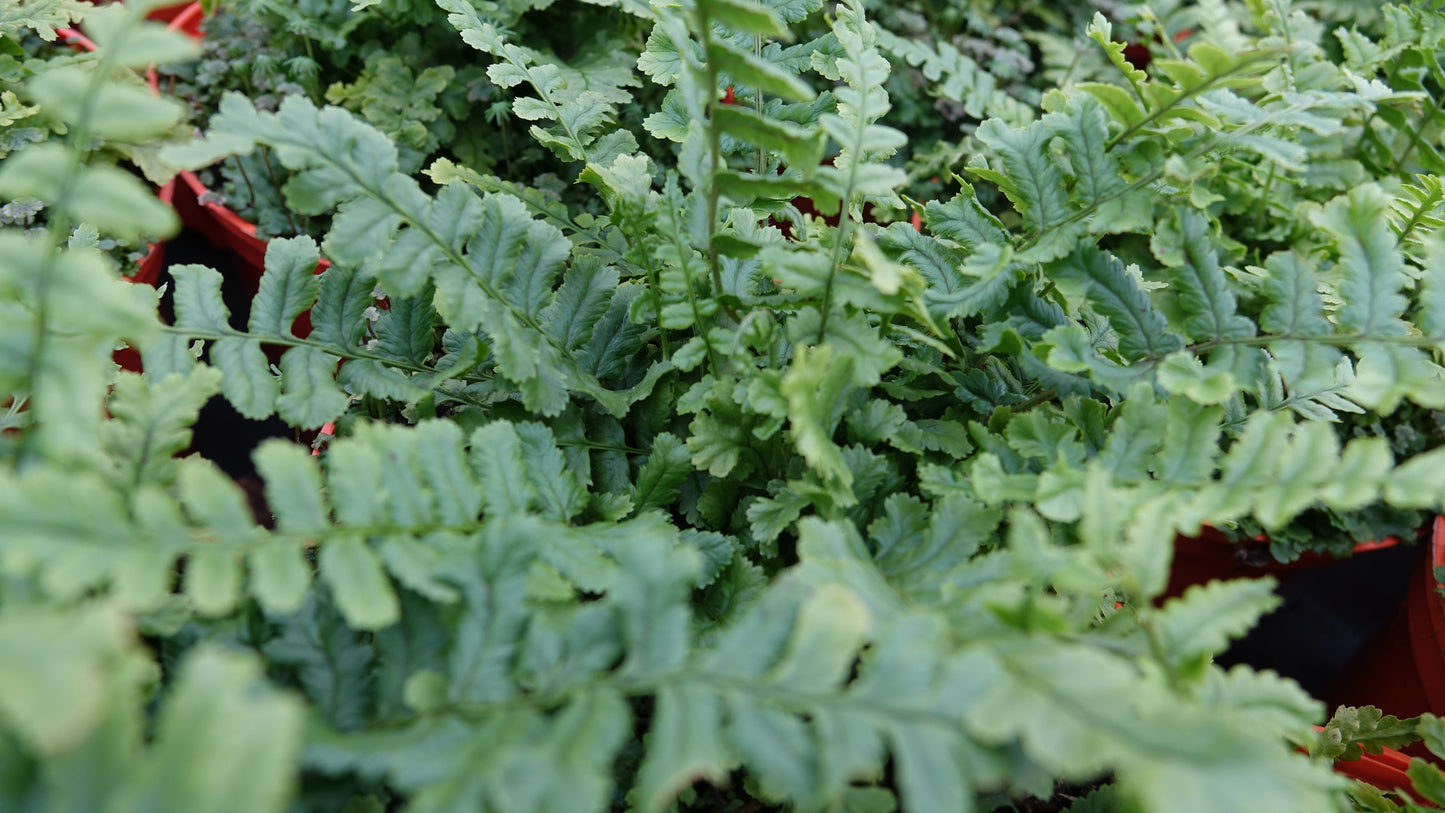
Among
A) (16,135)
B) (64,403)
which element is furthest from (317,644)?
(16,135)

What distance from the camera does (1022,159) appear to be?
1.15m

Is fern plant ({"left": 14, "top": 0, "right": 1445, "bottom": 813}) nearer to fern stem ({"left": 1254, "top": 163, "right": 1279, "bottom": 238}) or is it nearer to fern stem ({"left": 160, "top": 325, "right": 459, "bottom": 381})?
fern stem ({"left": 160, "top": 325, "right": 459, "bottom": 381})

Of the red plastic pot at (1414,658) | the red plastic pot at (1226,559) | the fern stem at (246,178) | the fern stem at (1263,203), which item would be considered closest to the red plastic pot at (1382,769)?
the red plastic pot at (1414,658)

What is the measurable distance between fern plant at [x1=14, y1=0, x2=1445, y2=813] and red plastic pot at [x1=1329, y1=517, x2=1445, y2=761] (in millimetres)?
485

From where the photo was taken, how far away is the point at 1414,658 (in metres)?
1.56

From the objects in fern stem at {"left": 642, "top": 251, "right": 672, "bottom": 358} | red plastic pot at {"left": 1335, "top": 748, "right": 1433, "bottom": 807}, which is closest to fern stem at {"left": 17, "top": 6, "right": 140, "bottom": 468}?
fern stem at {"left": 642, "top": 251, "right": 672, "bottom": 358}

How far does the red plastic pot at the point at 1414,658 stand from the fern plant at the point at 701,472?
0.49 metres

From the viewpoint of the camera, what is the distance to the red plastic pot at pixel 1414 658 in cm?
147

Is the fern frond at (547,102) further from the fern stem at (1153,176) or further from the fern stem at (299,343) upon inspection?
the fern stem at (1153,176)

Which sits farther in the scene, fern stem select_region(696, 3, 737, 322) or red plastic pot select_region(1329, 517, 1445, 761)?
red plastic pot select_region(1329, 517, 1445, 761)

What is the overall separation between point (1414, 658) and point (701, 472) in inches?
50.1

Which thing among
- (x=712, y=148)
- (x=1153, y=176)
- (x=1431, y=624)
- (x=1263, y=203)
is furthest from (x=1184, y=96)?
(x=1431, y=624)

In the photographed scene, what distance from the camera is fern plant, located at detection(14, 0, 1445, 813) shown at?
650mm

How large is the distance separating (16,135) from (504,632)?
1.58 m
